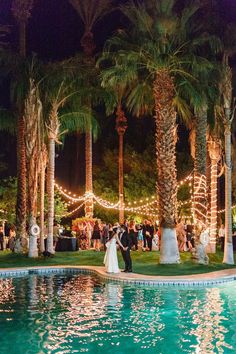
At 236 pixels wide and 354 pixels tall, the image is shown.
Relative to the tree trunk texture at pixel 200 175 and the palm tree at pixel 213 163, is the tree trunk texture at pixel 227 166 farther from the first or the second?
the palm tree at pixel 213 163

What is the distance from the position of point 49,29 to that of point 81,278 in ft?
98.9

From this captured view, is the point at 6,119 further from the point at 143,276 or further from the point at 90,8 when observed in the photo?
the point at 143,276

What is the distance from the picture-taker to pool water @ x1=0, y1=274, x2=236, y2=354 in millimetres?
9375

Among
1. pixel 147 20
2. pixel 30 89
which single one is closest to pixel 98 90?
pixel 30 89

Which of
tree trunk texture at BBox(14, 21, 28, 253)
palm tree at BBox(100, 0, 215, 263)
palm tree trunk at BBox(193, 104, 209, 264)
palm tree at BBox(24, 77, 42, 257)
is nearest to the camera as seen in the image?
palm tree at BBox(100, 0, 215, 263)

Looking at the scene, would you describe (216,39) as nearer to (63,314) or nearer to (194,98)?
(194,98)

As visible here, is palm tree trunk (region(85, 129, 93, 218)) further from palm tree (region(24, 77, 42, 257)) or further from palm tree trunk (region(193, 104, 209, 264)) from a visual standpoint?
palm tree trunk (region(193, 104, 209, 264))

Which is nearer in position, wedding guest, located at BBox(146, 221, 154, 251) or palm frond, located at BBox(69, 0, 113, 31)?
wedding guest, located at BBox(146, 221, 154, 251)

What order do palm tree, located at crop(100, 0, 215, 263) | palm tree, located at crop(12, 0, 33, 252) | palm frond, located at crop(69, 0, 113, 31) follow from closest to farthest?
palm tree, located at crop(100, 0, 215, 263)
palm tree, located at crop(12, 0, 33, 252)
palm frond, located at crop(69, 0, 113, 31)

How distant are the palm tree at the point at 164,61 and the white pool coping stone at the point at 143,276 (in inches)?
107

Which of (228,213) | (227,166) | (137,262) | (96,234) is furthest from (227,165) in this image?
(96,234)

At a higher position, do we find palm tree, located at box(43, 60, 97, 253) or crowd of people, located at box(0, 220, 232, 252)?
palm tree, located at box(43, 60, 97, 253)

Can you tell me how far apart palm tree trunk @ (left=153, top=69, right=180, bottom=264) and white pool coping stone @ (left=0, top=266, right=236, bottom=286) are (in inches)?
93.5

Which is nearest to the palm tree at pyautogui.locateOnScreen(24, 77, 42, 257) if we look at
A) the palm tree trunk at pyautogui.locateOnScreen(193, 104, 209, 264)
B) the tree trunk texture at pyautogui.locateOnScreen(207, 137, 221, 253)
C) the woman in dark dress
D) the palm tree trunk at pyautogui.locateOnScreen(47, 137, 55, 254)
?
the palm tree trunk at pyautogui.locateOnScreen(47, 137, 55, 254)
